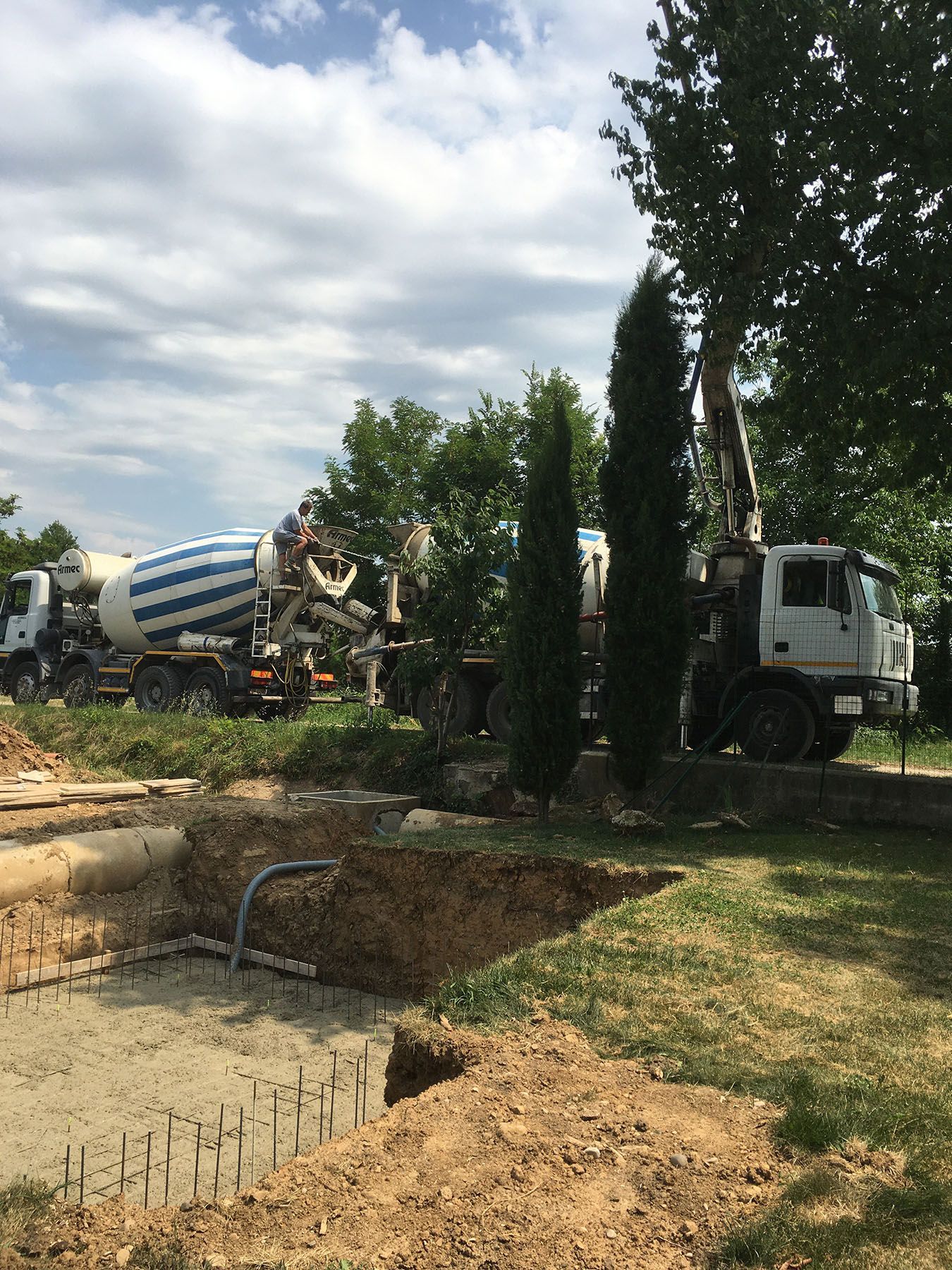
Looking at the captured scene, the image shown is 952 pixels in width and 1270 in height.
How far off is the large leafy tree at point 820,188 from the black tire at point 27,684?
58.6ft

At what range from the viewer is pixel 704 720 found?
13297 millimetres

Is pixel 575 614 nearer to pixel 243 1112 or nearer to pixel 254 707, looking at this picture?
pixel 243 1112

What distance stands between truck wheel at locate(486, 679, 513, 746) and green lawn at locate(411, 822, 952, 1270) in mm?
5814

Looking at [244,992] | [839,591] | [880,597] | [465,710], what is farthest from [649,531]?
[244,992]

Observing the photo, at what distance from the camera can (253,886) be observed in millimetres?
9188

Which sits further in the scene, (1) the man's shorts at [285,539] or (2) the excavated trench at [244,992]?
(1) the man's shorts at [285,539]

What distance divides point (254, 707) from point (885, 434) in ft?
40.5

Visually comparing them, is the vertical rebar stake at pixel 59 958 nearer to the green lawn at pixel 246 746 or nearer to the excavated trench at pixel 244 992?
the excavated trench at pixel 244 992

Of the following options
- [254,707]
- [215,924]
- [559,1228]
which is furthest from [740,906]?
[254,707]

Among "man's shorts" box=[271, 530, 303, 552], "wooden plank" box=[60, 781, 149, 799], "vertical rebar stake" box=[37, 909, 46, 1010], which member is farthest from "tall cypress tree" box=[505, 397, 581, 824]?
"man's shorts" box=[271, 530, 303, 552]

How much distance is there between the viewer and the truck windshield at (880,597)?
12.0m

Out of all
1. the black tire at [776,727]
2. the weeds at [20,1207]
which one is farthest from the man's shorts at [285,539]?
the weeds at [20,1207]

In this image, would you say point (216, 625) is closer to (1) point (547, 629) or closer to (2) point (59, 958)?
(1) point (547, 629)

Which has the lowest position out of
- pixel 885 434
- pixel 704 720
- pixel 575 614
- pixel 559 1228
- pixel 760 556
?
pixel 559 1228
